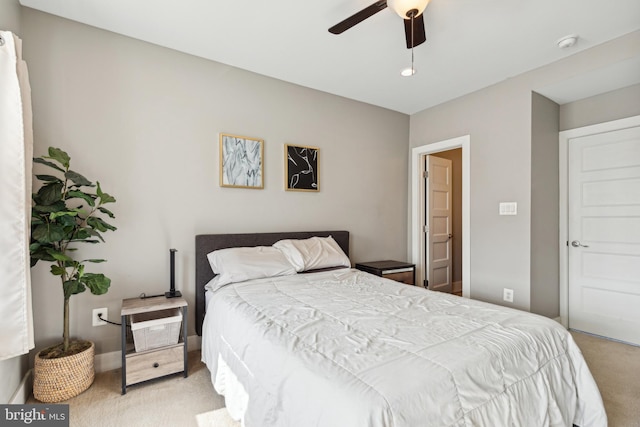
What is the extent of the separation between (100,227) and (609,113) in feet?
14.7

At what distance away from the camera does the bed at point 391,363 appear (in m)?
1.05

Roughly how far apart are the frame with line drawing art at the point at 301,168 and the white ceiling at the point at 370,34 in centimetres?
70

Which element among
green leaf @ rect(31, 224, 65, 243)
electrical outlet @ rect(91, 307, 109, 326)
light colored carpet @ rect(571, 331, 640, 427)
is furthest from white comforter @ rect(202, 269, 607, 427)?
green leaf @ rect(31, 224, 65, 243)

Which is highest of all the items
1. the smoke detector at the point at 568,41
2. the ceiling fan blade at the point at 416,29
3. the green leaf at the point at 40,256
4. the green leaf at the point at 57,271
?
the smoke detector at the point at 568,41

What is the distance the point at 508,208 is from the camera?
123 inches

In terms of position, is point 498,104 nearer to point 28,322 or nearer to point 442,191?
point 442,191

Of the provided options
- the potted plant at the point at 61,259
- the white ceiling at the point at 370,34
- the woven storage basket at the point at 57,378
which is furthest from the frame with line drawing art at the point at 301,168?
the woven storage basket at the point at 57,378

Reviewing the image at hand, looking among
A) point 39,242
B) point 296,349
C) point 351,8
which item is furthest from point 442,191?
point 39,242

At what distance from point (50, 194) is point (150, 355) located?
1215 millimetres

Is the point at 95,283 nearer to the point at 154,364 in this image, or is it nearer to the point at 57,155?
the point at 154,364

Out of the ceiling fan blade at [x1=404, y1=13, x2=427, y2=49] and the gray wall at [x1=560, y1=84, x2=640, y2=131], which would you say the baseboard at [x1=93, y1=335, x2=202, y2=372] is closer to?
the ceiling fan blade at [x1=404, y1=13, x2=427, y2=49]

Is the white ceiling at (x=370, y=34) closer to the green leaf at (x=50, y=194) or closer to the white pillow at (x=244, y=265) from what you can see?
the green leaf at (x=50, y=194)

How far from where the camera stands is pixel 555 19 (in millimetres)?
2203

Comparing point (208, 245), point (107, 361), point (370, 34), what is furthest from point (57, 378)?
point (370, 34)
